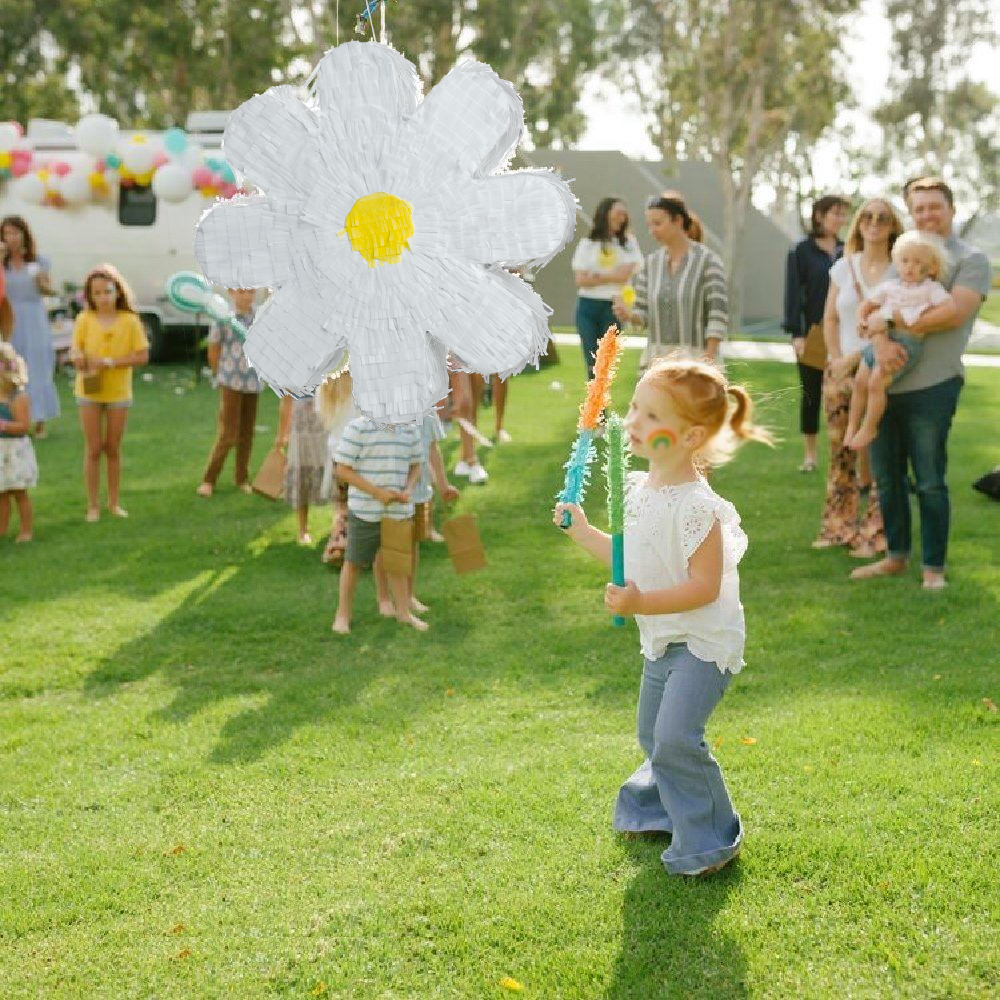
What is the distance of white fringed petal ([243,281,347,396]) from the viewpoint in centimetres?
204

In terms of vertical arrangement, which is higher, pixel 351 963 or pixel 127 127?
pixel 127 127

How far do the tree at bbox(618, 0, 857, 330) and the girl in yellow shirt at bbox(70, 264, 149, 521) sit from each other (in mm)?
14698

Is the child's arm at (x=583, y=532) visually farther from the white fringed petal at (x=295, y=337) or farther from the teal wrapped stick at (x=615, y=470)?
the white fringed petal at (x=295, y=337)

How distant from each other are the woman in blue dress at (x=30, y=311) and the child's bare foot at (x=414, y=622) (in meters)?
4.75

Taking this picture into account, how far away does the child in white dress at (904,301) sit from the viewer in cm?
482

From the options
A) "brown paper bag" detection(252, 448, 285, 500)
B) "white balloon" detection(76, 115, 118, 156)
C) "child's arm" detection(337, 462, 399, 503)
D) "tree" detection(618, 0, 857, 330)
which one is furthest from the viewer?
"tree" detection(618, 0, 857, 330)

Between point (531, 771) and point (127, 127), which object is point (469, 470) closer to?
point (531, 771)

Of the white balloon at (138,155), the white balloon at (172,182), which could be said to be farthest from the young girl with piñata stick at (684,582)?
the white balloon at (138,155)

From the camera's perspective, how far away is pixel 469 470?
776 cm

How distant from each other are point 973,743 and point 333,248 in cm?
240

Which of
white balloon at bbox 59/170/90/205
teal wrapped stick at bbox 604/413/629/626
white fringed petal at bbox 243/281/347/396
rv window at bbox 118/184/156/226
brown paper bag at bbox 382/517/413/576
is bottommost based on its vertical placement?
brown paper bag at bbox 382/517/413/576

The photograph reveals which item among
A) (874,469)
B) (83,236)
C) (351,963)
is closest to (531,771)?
(351,963)

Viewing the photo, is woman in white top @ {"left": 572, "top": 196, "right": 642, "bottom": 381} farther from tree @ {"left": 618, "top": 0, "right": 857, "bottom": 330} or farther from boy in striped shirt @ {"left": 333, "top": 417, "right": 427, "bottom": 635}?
tree @ {"left": 618, "top": 0, "right": 857, "bottom": 330}

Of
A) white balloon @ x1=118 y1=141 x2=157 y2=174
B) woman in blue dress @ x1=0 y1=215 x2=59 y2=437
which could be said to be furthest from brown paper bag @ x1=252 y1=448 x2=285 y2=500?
white balloon @ x1=118 y1=141 x2=157 y2=174
